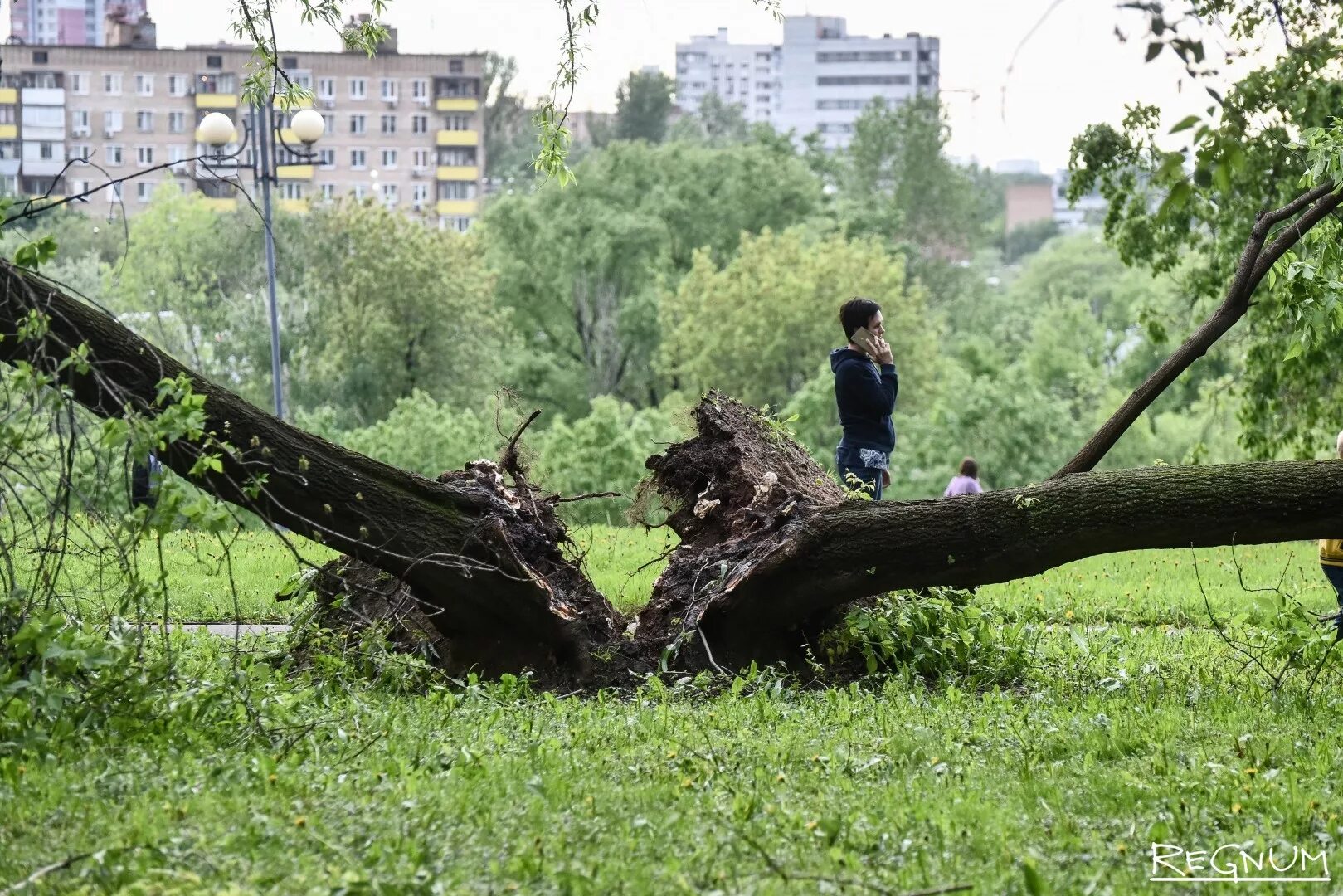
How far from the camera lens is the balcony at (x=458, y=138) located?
126500mm

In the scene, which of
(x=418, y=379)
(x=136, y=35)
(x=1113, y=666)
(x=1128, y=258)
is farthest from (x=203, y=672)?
(x=136, y=35)

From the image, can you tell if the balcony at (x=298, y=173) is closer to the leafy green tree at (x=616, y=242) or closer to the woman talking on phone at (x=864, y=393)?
the leafy green tree at (x=616, y=242)

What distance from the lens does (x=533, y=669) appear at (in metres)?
8.90

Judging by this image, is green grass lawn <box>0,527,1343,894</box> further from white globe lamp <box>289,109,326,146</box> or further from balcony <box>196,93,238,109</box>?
balcony <box>196,93,238,109</box>

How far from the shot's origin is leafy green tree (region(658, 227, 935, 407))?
5481 cm

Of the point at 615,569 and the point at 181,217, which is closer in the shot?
the point at 615,569

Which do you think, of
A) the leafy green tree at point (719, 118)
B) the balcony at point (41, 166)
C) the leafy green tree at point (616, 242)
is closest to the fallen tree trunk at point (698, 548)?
the leafy green tree at point (616, 242)

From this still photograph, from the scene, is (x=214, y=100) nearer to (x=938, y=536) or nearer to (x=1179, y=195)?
(x=938, y=536)

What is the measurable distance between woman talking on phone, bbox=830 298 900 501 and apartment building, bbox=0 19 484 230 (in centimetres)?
10501

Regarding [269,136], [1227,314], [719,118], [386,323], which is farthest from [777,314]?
[719,118]

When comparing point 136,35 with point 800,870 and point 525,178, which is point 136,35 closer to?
point 525,178

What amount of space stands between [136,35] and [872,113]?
56308mm

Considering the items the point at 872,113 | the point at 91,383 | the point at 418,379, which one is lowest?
the point at 418,379

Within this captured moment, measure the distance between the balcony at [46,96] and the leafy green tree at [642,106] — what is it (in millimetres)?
41951
